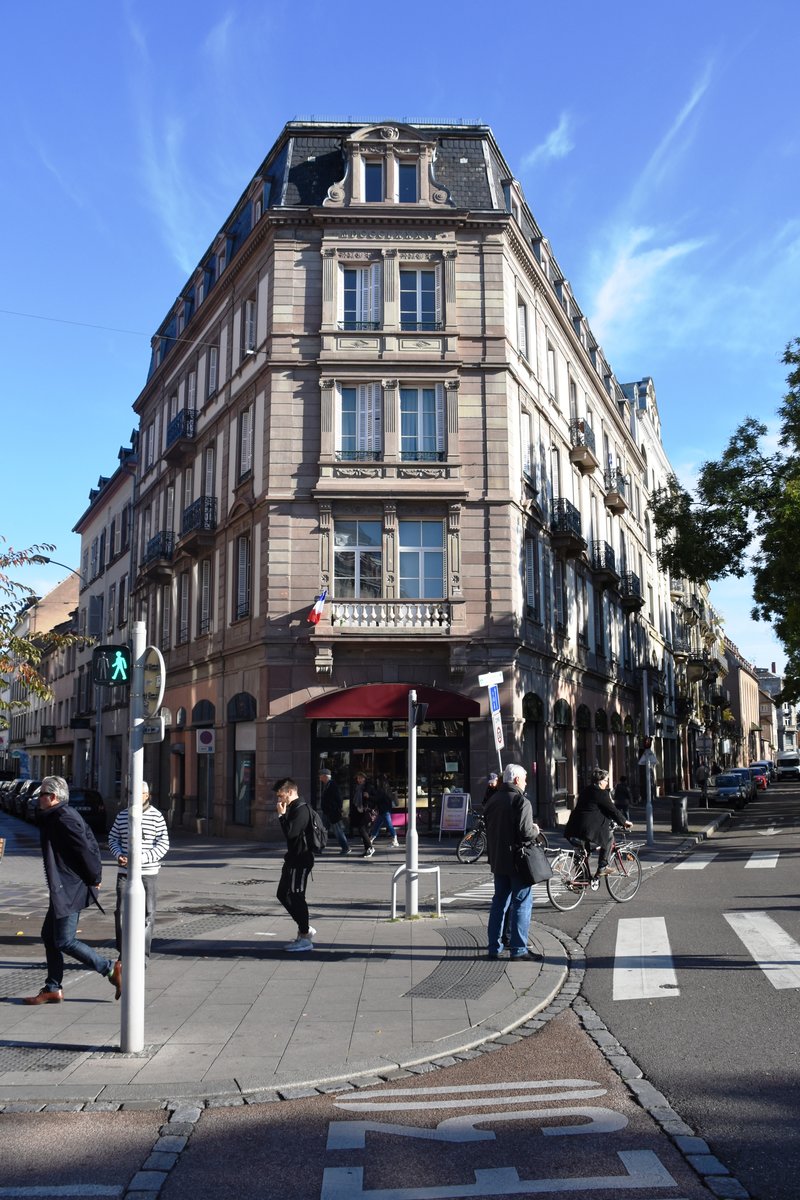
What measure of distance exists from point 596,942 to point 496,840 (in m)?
2.05

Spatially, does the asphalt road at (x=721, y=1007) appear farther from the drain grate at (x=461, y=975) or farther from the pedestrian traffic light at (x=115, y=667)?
the pedestrian traffic light at (x=115, y=667)

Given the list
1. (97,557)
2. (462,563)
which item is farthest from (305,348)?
(97,557)

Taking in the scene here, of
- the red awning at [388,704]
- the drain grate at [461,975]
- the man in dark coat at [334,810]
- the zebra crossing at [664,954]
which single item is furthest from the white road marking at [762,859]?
the drain grate at [461,975]

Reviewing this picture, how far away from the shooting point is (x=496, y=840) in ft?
32.6

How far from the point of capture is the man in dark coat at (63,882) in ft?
26.5

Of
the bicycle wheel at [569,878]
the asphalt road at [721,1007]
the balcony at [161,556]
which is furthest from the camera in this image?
the balcony at [161,556]

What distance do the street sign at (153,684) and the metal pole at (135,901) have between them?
0.12 ft

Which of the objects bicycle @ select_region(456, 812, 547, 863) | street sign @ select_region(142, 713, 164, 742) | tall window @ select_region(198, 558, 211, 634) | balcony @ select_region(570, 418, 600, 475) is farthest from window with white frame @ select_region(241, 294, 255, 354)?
street sign @ select_region(142, 713, 164, 742)

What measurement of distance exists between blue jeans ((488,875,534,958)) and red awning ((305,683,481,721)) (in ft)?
45.9

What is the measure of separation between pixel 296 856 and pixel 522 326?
2149cm

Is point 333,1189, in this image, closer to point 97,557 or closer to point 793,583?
point 793,583

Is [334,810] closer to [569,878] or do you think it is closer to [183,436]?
[569,878]

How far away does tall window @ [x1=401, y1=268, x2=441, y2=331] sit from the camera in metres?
26.0

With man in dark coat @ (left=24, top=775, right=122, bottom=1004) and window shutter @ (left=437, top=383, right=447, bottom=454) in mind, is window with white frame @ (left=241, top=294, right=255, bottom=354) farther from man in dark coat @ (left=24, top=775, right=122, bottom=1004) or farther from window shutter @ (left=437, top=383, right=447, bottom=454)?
man in dark coat @ (left=24, top=775, right=122, bottom=1004)
